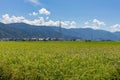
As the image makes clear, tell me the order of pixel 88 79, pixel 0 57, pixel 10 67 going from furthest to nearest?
1. pixel 0 57
2. pixel 10 67
3. pixel 88 79

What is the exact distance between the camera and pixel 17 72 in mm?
10359

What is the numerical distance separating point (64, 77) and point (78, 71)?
54 centimetres

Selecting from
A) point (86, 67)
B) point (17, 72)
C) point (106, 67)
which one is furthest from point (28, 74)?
point (106, 67)

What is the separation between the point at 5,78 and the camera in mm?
10945

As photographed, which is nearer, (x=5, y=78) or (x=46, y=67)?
(x=46, y=67)

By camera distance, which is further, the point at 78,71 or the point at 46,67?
the point at 46,67

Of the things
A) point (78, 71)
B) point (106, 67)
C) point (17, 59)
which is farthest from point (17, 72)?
point (106, 67)

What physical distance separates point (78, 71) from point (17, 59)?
10.6 ft

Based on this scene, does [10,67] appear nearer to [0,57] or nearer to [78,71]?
[0,57]

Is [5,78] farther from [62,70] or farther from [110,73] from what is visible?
[110,73]

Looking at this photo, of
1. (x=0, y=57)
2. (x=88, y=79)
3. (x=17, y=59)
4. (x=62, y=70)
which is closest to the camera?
(x=88, y=79)

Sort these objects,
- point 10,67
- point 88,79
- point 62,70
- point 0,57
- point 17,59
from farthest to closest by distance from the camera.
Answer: point 0,57
point 17,59
point 10,67
point 62,70
point 88,79

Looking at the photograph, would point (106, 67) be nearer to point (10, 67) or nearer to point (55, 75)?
point (55, 75)

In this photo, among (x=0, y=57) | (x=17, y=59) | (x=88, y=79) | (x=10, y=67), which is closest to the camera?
(x=88, y=79)
